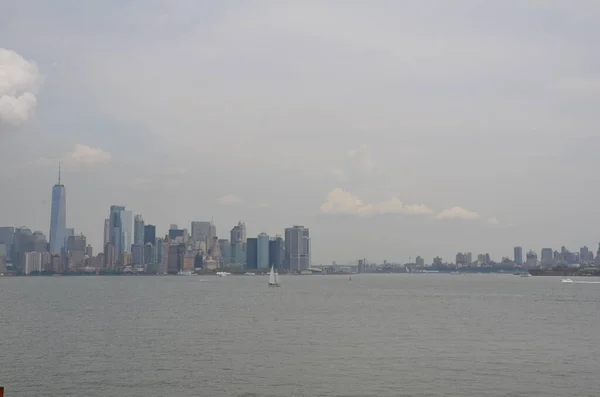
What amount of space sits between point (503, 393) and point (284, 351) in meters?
25.1

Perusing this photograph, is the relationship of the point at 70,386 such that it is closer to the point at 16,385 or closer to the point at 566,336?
the point at 16,385

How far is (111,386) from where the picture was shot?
50156 millimetres

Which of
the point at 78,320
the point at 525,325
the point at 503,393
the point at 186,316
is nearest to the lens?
the point at 503,393

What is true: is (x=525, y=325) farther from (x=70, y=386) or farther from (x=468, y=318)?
(x=70, y=386)

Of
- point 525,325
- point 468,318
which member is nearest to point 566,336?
point 525,325

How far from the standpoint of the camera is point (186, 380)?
172 ft

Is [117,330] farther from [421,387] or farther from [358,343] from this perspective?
[421,387]

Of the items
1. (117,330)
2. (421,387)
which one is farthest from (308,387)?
(117,330)

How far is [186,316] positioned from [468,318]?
4370cm

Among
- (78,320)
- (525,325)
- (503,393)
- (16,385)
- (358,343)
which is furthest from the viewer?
(78,320)

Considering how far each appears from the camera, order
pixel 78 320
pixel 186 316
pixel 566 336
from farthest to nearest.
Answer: pixel 186 316
pixel 78 320
pixel 566 336

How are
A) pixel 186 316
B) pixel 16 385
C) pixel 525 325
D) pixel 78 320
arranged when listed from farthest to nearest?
pixel 186 316 < pixel 78 320 < pixel 525 325 < pixel 16 385

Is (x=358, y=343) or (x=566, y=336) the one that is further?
(x=566, y=336)

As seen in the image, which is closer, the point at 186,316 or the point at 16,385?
the point at 16,385
